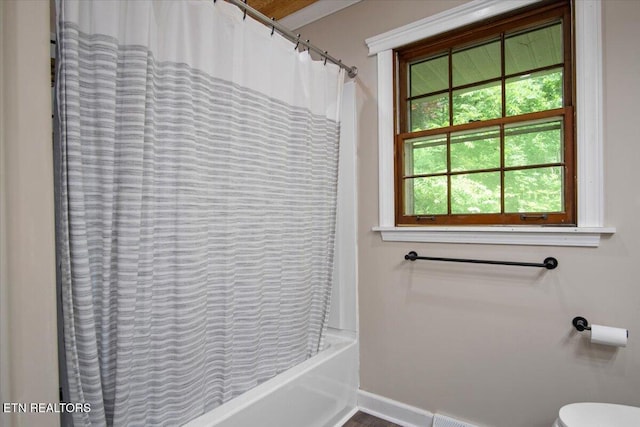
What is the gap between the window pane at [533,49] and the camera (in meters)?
1.53

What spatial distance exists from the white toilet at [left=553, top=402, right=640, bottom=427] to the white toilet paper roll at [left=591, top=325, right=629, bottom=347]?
22cm

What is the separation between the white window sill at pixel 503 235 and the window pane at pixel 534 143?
33cm

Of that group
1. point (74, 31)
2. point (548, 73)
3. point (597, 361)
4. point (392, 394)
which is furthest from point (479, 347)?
point (74, 31)

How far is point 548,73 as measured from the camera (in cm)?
154

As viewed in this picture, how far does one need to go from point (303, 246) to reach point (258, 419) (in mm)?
773

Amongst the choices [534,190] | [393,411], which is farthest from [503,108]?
[393,411]

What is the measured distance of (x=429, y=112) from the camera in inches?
73.3

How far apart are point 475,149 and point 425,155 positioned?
26cm

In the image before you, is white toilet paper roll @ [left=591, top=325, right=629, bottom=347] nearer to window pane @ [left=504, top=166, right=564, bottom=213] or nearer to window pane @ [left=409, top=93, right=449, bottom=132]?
window pane @ [left=504, top=166, right=564, bottom=213]

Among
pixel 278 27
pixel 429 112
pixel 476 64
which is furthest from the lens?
pixel 429 112

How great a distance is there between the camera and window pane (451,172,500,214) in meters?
1.64

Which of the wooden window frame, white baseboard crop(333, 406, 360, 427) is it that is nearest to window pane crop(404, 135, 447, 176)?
the wooden window frame

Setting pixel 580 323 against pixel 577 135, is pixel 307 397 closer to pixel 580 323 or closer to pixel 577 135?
pixel 580 323

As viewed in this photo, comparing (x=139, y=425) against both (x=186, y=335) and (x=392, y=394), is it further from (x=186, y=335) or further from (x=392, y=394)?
(x=392, y=394)
